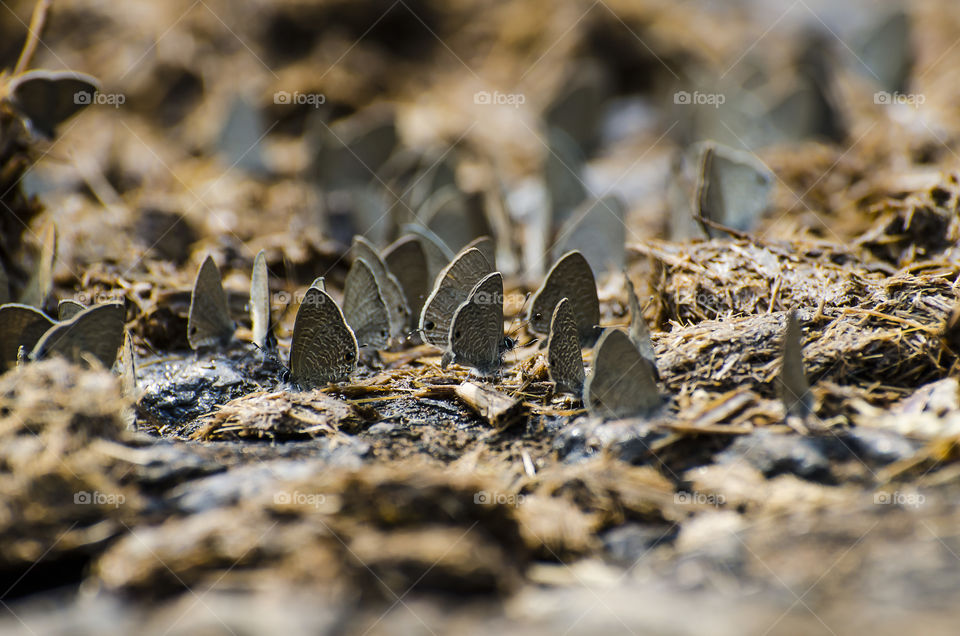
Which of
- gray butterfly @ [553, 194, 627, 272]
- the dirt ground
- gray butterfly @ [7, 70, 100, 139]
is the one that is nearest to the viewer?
the dirt ground

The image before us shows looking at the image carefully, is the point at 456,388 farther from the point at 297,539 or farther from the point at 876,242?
the point at 876,242

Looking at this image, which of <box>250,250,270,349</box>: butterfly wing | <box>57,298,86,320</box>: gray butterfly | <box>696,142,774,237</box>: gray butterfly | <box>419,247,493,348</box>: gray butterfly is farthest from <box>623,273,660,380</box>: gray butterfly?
<box>57,298,86,320</box>: gray butterfly

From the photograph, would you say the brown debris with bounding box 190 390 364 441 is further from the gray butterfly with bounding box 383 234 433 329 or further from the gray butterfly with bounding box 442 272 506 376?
the gray butterfly with bounding box 383 234 433 329

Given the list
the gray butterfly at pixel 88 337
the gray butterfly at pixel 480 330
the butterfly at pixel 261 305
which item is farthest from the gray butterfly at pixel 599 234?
the gray butterfly at pixel 88 337

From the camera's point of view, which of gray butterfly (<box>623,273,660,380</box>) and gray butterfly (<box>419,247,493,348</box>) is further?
gray butterfly (<box>419,247,493,348</box>)

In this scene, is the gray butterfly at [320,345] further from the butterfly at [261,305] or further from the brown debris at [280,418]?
the butterfly at [261,305]

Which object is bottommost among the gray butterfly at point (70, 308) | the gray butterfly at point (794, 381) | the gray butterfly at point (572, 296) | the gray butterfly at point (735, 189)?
the gray butterfly at point (794, 381)
